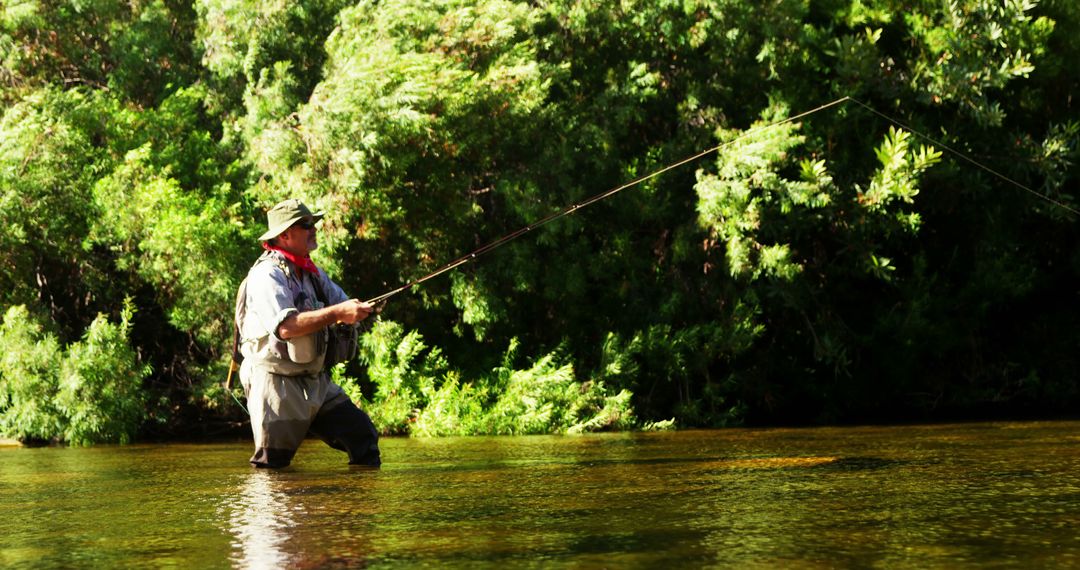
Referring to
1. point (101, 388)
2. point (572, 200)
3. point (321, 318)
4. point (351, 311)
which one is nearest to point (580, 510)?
point (351, 311)

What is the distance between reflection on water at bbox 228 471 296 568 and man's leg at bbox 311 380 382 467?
0.95 metres

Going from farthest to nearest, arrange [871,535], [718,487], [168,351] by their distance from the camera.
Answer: [168,351], [718,487], [871,535]

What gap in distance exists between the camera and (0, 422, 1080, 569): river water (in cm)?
365

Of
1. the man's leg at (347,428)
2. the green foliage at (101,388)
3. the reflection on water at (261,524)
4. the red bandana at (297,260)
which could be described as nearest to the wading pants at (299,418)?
the man's leg at (347,428)

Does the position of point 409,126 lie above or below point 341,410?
above

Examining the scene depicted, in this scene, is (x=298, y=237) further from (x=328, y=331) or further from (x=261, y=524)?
(x=261, y=524)

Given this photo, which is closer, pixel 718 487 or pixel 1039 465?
pixel 718 487

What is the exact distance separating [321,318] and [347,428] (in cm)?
91

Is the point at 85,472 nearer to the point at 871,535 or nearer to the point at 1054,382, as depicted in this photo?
the point at 871,535

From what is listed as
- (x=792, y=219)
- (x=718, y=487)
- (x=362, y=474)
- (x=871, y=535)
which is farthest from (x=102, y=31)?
(x=871, y=535)

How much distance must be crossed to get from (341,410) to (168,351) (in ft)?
27.5

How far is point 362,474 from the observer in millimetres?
6789

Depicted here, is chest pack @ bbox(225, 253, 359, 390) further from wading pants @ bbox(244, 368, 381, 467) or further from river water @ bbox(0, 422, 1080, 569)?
river water @ bbox(0, 422, 1080, 569)

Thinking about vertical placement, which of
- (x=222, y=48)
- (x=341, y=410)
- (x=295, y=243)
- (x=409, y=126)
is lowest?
(x=341, y=410)
